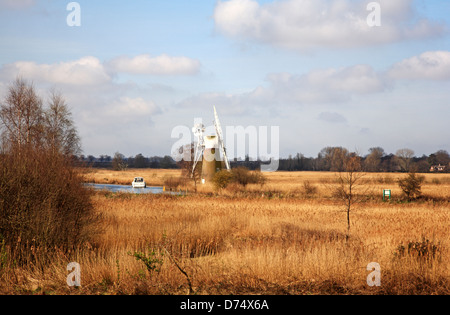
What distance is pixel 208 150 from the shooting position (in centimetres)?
5488

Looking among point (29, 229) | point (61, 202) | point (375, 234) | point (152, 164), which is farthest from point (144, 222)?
point (152, 164)

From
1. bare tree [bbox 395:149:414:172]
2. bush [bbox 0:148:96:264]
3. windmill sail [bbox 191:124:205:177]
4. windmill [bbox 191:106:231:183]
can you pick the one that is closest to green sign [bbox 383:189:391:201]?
windmill [bbox 191:106:231:183]

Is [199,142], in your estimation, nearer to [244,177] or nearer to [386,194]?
[244,177]

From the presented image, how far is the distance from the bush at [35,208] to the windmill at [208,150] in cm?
3738

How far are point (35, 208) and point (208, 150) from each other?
44.4m

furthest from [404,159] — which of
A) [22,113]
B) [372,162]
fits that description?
[22,113]

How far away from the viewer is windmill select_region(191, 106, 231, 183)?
5291 centimetres

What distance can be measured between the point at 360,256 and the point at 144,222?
31.5ft

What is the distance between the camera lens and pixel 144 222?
17641mm

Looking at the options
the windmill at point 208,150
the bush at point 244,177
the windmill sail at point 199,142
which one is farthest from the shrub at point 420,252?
the windmill sail at point 199,142

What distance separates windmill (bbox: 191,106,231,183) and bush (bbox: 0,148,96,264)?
37.4 meters

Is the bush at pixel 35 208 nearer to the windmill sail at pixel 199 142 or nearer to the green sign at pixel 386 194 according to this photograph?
the green sign at pixel 386 194

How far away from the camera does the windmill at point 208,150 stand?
5291cm
